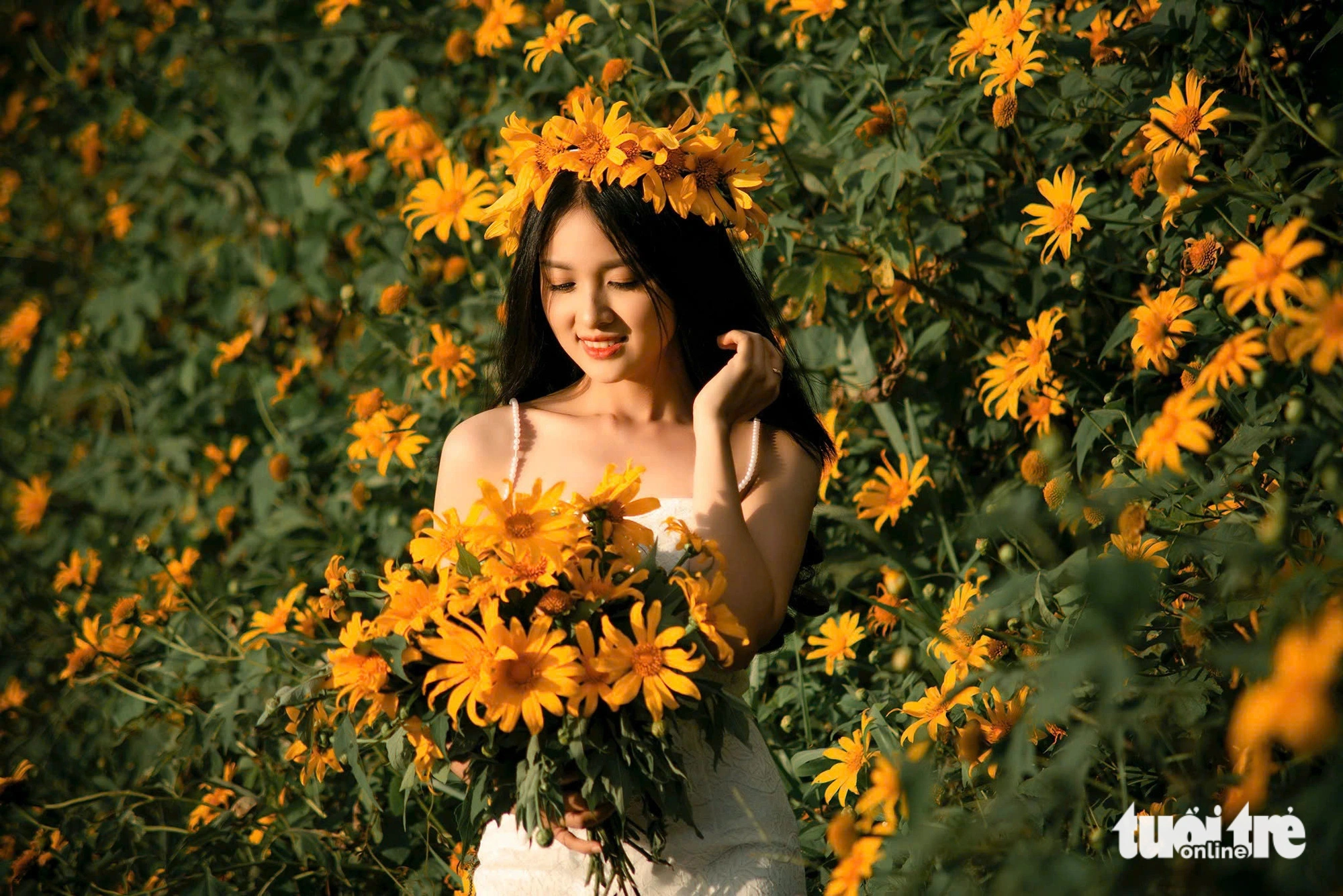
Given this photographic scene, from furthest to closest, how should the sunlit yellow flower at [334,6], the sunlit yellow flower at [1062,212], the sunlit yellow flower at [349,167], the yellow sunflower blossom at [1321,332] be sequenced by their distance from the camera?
the sunlit yellow flower at [349,167] < the sunlit yellow flower at [334,6] < the sunlit yellow flower at [1062,212] < the yellow sunflower blossom at [1321,332]

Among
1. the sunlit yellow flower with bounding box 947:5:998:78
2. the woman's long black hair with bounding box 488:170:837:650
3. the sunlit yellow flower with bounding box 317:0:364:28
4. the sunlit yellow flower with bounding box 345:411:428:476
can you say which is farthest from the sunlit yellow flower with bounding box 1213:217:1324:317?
the sunlit yellow flower with bounding box 317:0:364:28

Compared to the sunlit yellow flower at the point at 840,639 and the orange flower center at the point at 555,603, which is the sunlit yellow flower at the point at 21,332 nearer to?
the sunlit yellow flower at the point at 840,639

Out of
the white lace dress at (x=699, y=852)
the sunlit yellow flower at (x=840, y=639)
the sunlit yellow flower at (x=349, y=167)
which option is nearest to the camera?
the white lace dress at (x=699, y=852)

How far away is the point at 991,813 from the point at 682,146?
3.14ft

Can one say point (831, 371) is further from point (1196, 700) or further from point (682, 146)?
point (1196, 700)

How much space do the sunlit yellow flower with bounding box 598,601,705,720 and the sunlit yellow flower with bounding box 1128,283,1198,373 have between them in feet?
2.73

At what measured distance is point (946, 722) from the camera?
1.42m

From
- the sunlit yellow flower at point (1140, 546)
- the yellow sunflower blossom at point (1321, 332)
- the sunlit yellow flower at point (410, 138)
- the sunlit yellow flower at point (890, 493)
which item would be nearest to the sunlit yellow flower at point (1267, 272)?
the yellow sunflower blossom at point (1321, 332)

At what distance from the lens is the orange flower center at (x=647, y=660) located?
1.20 meters

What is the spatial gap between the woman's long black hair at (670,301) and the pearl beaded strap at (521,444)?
43 millimetres

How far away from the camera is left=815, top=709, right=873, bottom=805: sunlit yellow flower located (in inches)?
62.4

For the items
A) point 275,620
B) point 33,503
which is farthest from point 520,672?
point 33,503

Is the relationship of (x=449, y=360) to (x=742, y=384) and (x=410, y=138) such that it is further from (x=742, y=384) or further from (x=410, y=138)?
(x=742, y=384)

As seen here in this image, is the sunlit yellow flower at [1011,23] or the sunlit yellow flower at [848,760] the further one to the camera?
the sunlit yellow flower at [1011,23]
